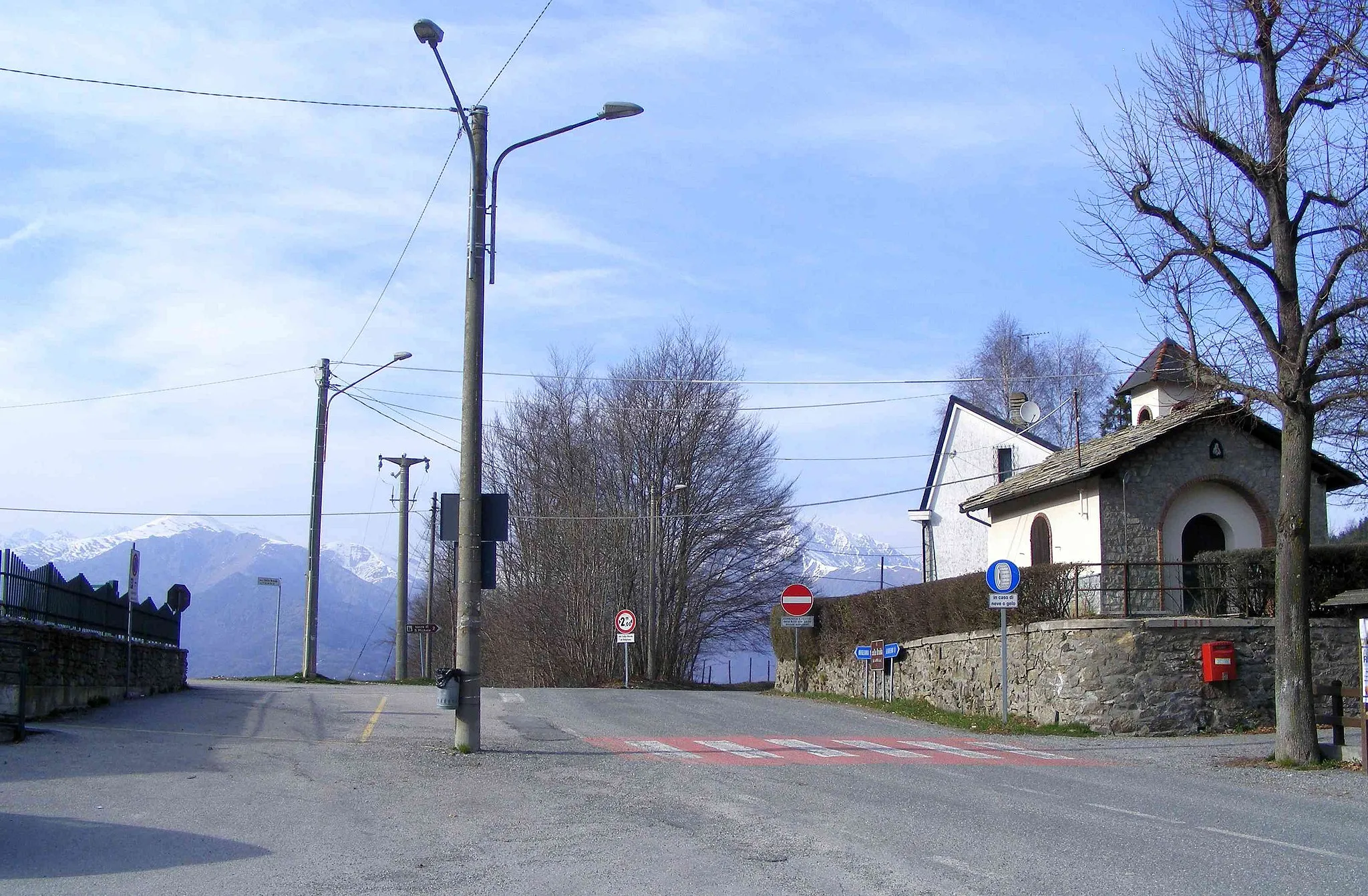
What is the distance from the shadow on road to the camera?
25.9ft

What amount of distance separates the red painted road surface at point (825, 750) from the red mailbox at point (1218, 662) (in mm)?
4539

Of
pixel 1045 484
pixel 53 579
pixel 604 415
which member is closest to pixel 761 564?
pixel 604 415

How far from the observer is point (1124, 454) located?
25.9 meters

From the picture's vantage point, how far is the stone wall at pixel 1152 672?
20.8 m

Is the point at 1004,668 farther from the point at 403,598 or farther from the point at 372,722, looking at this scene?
the point at 403,598

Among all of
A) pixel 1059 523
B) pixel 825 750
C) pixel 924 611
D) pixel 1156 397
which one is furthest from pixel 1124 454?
pixel 825 750

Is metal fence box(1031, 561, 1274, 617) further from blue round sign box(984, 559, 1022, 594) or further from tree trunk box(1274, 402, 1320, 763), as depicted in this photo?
tree trunk box(1274, 402, 1320, 763)

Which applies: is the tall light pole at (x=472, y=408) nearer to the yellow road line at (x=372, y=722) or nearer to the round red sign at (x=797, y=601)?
the yellow road line at (x=372, y=722)

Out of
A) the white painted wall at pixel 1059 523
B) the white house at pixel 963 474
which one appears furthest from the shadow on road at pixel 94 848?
the white house at pixel 963 474

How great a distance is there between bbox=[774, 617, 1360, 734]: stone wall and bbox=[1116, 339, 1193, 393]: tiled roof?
4.55 m

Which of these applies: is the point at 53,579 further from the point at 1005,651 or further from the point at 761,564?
the point at 761,564

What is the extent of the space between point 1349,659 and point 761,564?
3015cm

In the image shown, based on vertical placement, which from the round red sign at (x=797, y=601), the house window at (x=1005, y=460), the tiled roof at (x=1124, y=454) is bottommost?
the round red sign at (x=797, y=601)

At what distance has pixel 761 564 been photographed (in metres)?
51.1
